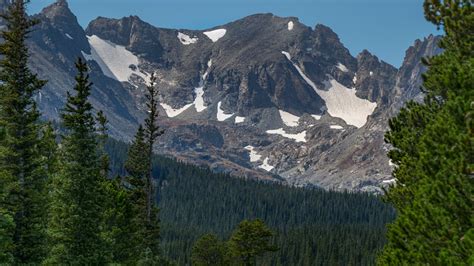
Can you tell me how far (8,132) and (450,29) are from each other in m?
22.3

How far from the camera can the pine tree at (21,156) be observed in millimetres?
30125

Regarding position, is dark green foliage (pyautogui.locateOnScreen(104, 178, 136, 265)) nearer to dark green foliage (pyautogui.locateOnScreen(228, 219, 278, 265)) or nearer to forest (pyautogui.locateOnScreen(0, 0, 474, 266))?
forest (pyautogui.locateOnScreen(0, 0, 474, 266))

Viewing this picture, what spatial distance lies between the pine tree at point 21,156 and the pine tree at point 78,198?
5.95ft

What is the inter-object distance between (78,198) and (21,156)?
4.81 meters

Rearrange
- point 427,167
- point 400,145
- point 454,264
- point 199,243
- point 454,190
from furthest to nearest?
point 199,243 < point 400,145 < point 427,167 < point 454,190 < point 454,264

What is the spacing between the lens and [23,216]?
30.3 meters

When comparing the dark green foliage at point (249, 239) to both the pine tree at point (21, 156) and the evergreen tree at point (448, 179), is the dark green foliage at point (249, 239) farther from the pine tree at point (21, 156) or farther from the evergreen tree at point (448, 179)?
the evergreen tree at point (448, 179)

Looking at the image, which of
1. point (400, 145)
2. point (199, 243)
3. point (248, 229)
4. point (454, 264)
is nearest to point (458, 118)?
point (454, 264)

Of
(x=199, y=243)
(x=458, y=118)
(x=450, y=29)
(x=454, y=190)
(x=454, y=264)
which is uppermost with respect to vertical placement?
(x=450, y=29)

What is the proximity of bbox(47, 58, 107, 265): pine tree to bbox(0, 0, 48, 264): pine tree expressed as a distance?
1.81 meters

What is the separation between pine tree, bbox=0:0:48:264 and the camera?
98.8ft

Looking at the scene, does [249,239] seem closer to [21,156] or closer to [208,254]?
[208,254]

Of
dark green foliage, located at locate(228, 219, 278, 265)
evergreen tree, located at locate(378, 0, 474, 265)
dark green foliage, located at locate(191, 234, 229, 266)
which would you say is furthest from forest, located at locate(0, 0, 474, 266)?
dark green foliage, located at locate(191, 234, 229, 266)

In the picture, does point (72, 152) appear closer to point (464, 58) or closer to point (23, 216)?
point (23, 216)
